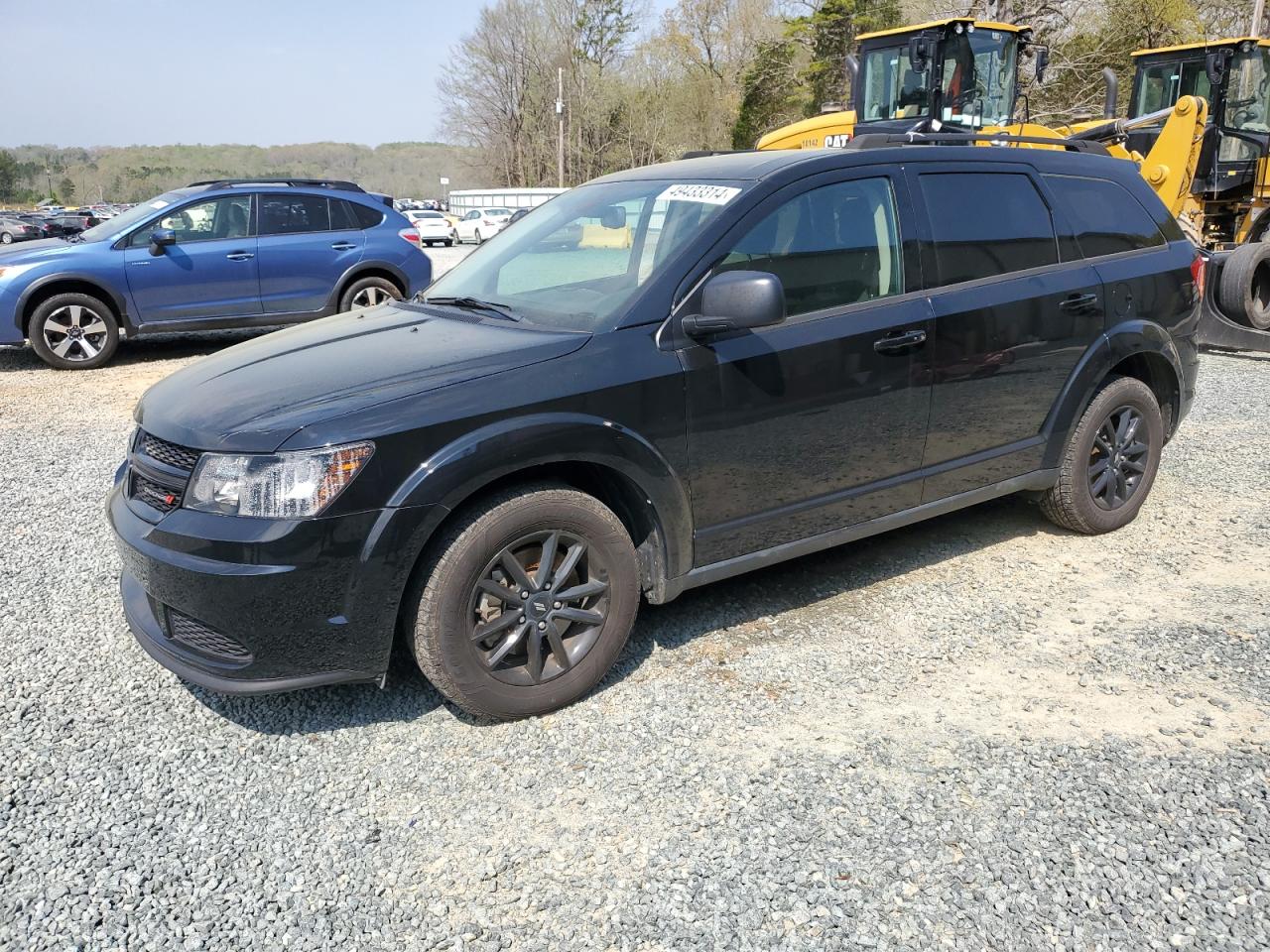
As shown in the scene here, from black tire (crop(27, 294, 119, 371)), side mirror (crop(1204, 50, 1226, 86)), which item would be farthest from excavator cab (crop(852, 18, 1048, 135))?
black tire (crop(27, 294, 119, 371))

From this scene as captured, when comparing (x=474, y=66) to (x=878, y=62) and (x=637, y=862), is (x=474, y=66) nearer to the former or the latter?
(x=878, y=62)

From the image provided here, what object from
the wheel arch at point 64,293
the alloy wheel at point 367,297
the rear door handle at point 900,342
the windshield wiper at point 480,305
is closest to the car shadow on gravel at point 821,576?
the rear door handle at point 900,342

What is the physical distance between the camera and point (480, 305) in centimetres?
391

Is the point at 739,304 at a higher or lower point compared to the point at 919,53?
→ lower

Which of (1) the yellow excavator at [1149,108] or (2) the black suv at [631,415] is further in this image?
(1) the yellow excavator at [1149,108]

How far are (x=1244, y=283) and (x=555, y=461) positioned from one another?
8.76 meters

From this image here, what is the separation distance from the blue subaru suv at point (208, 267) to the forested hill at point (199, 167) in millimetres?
70735

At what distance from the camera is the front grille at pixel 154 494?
3.05 metres

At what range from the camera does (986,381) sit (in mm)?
4184

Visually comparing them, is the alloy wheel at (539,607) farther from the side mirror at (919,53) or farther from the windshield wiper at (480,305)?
the side mirror at (919,53)

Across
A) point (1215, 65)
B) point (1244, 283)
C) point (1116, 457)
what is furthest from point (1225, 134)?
point (1116, 457)

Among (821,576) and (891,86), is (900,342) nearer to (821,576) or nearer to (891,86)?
(821,576)

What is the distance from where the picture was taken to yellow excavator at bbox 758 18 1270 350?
409 inches

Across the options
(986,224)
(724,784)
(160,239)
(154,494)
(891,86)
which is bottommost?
(724,784)
